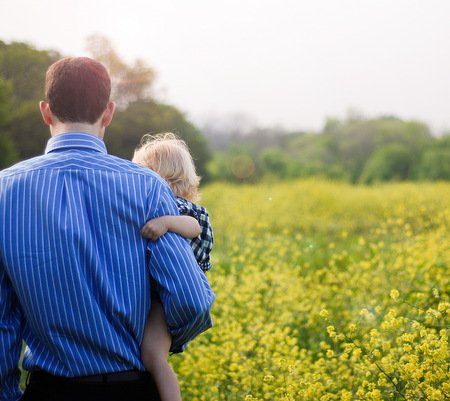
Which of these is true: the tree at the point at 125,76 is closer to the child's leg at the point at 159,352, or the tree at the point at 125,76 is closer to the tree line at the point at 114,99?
the tree line at the point at 114,99

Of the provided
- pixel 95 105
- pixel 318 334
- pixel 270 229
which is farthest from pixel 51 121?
pixel 270 229

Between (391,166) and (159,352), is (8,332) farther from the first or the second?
(391,166)

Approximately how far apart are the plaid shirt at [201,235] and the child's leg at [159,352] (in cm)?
53

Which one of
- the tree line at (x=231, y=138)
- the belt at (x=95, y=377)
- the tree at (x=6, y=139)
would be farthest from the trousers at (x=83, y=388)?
the tree at (x=6, y=139)

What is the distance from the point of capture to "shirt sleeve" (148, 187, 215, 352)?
185cm

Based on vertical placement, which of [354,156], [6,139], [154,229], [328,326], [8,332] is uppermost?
[154,229]

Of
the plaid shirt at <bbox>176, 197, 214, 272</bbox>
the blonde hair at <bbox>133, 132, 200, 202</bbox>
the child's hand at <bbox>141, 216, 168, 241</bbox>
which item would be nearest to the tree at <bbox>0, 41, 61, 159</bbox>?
the blonde hair at <bbox>133, 132, 200, 202</bbox>

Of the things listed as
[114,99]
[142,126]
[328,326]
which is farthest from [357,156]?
[328,326]

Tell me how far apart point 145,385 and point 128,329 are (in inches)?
7.5

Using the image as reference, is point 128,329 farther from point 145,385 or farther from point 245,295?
point 245,295

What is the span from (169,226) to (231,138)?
2879cm

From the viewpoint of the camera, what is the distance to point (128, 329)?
1.88 metres

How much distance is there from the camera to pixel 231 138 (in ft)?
100

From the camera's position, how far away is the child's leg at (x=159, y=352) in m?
1.93
